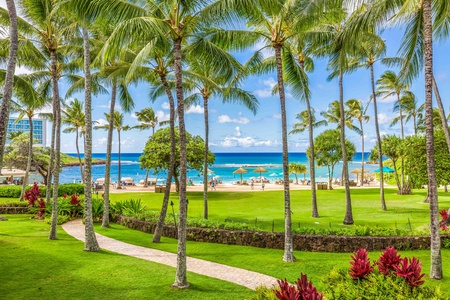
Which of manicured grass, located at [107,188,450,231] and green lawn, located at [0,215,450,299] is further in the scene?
manicured grass, located at [107,188,450,231]

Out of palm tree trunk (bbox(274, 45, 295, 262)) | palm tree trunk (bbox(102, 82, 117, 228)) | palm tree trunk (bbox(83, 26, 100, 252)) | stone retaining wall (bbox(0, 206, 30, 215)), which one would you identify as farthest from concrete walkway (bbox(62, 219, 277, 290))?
stone retaining wall (bbox(0, 206, 30, 215))

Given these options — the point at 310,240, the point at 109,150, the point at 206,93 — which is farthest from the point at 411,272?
the point at 206,93

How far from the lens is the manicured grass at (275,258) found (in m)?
8.39

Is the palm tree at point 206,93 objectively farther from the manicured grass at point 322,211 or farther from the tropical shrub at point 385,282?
the tropical shrub at point 385,282

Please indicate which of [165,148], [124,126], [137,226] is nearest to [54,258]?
[137,226]

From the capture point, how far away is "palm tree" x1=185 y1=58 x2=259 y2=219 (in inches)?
509

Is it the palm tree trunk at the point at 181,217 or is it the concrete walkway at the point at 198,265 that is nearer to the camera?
the palm tree trunk at the point at 181,217

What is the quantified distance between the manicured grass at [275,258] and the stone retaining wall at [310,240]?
0.29 m

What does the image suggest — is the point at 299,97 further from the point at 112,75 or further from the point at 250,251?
the point at 112,75

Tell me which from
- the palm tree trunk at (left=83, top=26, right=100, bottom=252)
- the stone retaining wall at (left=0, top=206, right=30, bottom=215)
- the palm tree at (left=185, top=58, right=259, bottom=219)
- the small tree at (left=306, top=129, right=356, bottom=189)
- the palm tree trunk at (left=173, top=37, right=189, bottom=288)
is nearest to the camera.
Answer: the palm tree trunk at (left=173, top=37, right=189, bottom=288)

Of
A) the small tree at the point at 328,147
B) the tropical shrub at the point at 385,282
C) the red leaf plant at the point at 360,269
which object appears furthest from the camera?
the small tree at the point at 328,147

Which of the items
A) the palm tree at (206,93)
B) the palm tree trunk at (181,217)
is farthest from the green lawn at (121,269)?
the palm tree at (206,93)

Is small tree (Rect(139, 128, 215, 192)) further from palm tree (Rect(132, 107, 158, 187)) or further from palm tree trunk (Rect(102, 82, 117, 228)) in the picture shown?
palm tree (Rect(132, 107, 158, 187))

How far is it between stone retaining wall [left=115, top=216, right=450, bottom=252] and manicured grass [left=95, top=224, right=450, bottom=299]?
0.29m
